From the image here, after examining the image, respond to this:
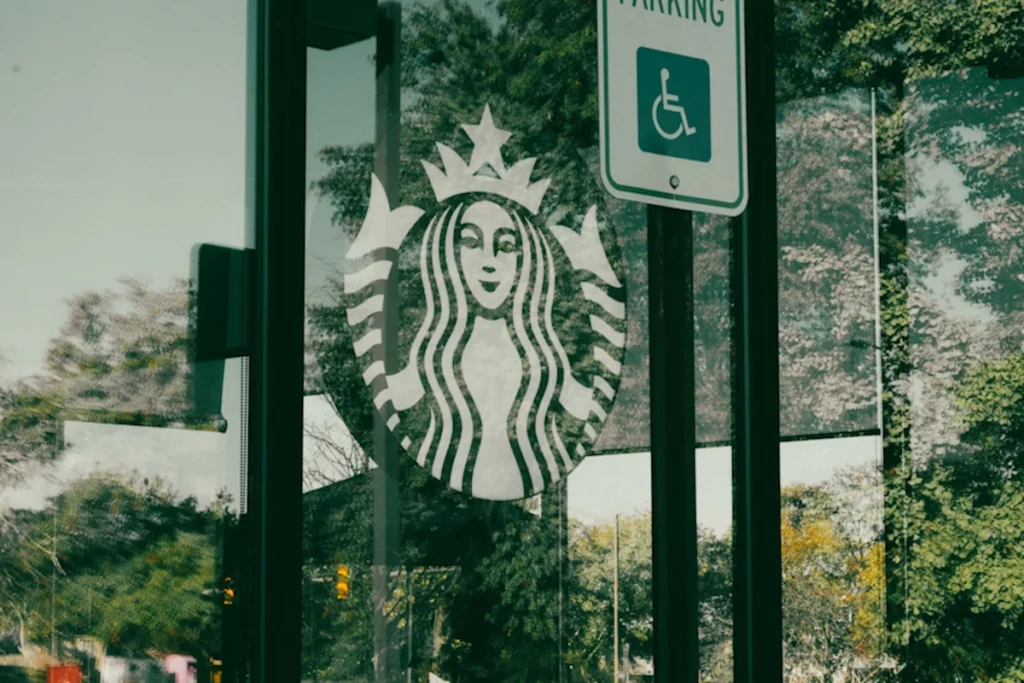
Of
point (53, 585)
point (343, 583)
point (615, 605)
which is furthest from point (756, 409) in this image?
point (53, 585)

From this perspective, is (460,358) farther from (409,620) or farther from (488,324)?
(409,620)

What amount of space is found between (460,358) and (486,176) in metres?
0.53

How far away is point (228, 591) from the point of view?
3213mm

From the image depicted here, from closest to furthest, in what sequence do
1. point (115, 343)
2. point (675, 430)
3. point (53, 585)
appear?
point (675, 430), point (53, 585), point (115, 343)

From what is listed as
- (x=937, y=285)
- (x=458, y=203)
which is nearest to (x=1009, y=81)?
(x=937, y=285)

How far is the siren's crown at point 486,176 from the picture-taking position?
3.63m

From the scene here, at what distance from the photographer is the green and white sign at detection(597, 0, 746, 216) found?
8.02ft

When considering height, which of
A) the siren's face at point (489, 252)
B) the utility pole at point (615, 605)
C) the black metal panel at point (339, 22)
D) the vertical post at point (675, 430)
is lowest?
the utility pole at point (615, 605)

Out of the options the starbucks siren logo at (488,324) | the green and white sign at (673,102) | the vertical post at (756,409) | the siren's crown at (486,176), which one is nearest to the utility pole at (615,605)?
the starbucks siren logo at (488,324)

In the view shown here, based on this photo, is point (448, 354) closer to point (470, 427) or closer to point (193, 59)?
point (470, 427)

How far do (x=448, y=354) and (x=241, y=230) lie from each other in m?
0.68

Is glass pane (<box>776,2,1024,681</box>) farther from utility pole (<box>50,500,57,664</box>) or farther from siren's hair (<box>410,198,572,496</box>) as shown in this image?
utility pole (<box>50,500,57,664</box>)

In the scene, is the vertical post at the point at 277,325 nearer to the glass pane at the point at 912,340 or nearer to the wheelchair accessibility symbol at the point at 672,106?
the wheelchair accessibility symbol at the point at 672,106

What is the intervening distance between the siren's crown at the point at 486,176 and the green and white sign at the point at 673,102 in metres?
1.17
